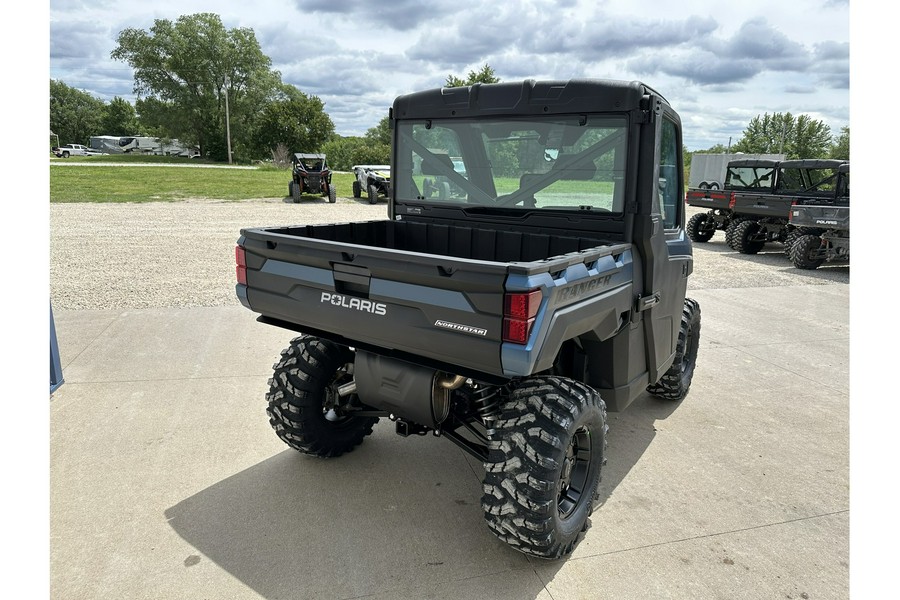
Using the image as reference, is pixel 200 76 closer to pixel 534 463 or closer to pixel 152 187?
pixel 152 187

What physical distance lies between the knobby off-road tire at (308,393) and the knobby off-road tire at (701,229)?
1369cm

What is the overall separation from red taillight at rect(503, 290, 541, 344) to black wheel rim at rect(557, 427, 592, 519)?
0.87 meters

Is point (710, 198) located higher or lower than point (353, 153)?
lower

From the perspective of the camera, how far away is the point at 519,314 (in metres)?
2.33

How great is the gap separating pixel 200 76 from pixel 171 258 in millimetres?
51836

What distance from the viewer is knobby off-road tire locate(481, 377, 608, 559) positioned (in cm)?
261

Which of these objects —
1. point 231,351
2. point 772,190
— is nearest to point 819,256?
point 772,190

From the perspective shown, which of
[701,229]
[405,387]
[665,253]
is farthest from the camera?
[701,229]

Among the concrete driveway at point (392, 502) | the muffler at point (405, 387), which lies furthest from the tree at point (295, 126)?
the muffler at point (405, 387)

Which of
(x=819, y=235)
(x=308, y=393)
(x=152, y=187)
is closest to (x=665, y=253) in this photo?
(x=308, y=393)

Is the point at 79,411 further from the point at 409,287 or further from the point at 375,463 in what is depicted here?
the point at 409,287

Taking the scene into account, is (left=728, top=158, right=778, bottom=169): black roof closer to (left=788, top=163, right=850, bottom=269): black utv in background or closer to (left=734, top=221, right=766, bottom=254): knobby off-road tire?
(left=734, top=221, right=766, bottom=254): knobby off-road tire

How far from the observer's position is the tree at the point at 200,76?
54000 mm

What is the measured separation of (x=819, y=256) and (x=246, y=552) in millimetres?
11687
